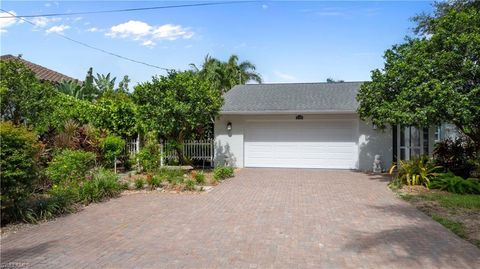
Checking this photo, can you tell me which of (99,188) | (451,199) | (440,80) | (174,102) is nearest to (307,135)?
(174,102)

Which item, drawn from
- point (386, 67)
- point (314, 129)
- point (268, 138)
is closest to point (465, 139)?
point (386, 67)

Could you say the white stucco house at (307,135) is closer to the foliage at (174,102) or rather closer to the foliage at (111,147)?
the foliage at (174,102)

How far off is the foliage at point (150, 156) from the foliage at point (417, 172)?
8989 mm

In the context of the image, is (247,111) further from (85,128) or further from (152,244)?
Result: (152,244)

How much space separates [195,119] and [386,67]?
732 cm

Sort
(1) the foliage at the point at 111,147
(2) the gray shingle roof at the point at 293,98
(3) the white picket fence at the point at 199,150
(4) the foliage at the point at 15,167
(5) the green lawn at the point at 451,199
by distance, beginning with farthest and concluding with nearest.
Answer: (3) the white picket fence at the point at 199,150 < (2) the gray shingle roof at the point at 293,98 < (1) the foliage at the point at 111,147 < (5) the green lawn at the point at 451,199 < (4) the foliage at the point at 15,167

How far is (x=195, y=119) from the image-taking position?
50.6ft

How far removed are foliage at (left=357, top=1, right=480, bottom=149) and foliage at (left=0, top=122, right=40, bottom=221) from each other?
1002cm

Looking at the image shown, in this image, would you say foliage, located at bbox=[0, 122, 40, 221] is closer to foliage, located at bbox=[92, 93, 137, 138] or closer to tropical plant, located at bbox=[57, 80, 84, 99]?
foliage, located at bbox=[92, 93, 137, 138]

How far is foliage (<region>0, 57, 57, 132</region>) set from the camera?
12227mm

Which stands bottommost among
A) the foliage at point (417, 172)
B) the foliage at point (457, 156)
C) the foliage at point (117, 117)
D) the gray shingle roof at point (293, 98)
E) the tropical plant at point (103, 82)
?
the foliage at point (417, 172)

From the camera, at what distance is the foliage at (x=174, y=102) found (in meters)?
15.1

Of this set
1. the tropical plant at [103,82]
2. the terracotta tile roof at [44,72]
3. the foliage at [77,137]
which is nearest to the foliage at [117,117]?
the foliage at [77,137]

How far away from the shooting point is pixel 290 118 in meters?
18.2
